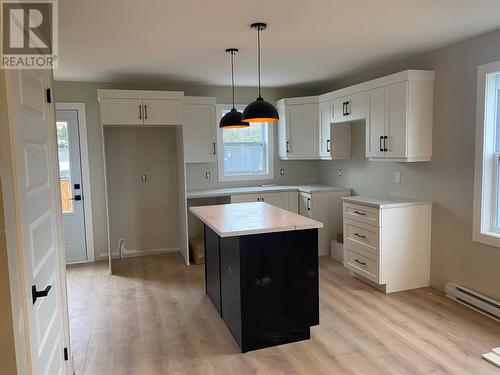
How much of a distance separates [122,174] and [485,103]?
4327 mm

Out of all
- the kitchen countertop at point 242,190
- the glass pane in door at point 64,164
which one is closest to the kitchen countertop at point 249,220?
the kitchen countertop at point 242,190

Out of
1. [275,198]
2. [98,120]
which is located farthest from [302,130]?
[98,120]

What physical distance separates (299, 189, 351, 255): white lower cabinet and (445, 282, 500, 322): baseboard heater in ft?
5.73

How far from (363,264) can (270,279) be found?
164 centimetres

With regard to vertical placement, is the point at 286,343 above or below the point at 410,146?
A: below

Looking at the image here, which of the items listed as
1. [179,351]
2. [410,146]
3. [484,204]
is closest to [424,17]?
[410,146]

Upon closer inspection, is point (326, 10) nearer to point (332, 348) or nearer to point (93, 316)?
point (332, 348)

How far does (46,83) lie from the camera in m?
2.12

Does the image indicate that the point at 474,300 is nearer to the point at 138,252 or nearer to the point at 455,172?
the point at 455,172

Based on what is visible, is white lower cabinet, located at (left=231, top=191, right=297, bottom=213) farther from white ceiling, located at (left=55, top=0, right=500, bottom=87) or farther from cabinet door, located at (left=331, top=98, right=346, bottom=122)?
white ceiling, located at (left=55, top=0, right=500, bottom=87)

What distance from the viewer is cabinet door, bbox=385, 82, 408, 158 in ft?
12.4

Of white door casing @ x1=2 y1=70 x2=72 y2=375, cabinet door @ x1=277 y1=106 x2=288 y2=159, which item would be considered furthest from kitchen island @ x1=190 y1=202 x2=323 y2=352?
cabinet door @ x1=277 y1=106 x2=288 y2=159

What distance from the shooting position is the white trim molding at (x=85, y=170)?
4.96m

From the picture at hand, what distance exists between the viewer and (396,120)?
3.88 meters
